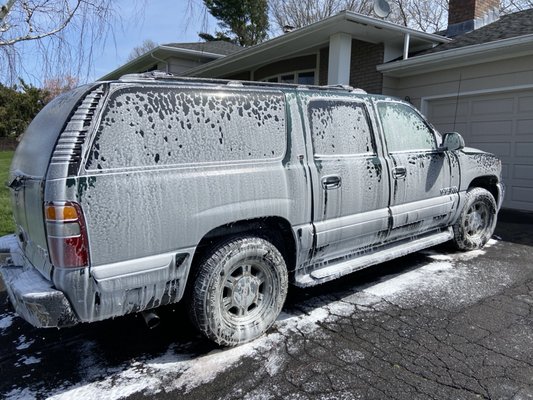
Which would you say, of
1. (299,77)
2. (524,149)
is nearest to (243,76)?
(299,77)

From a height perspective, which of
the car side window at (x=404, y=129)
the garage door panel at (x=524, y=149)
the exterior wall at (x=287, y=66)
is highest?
the exterior wall at (x=287, y=66)

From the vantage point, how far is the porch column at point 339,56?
9.32 meters

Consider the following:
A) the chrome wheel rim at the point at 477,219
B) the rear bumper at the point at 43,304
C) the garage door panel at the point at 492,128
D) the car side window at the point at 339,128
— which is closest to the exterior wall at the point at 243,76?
the garage door panel at the point at 492,128

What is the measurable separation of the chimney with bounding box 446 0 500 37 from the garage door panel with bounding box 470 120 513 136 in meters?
3.33

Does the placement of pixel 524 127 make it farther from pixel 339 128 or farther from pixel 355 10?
pixel 355 10

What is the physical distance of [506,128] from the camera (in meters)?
8.76

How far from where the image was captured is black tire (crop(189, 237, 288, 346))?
10.3ft

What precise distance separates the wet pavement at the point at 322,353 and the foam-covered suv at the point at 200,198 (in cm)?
36

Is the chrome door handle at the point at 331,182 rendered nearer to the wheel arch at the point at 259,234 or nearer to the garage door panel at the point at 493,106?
the wheel arch at the point at 259,234

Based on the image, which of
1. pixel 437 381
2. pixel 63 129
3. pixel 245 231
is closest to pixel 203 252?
pixel 245 231

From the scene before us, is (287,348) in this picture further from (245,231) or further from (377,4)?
(377,4)

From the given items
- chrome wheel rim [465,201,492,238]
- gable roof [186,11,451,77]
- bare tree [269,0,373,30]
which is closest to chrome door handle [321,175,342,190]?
chrome wheel rim [465,201,492,238]

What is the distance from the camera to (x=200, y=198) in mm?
3051

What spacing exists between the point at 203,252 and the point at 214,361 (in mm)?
800
